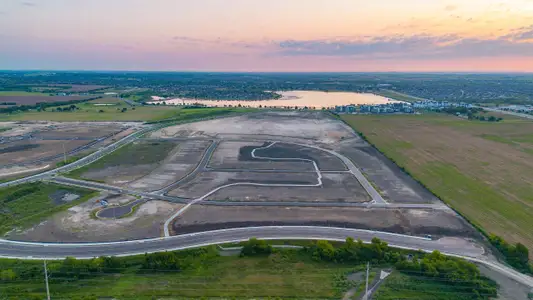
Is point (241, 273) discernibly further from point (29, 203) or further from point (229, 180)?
point (29, 203)

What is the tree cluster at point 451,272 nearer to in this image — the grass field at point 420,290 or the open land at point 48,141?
the grass field at point 420,290

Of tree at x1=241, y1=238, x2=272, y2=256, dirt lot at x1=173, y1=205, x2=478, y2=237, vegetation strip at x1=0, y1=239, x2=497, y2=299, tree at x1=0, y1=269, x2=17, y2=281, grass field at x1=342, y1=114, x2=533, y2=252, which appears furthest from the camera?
grass field at x1=342, y1=114, x2=533, y2=252

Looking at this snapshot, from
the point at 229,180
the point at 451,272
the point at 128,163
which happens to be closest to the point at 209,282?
the point at 451,272

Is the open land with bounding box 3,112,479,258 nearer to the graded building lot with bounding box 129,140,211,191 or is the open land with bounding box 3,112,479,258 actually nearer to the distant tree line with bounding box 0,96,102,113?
the graded building lot with bounding box 129,140,211,191

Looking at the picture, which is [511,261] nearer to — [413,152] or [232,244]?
[232,244]

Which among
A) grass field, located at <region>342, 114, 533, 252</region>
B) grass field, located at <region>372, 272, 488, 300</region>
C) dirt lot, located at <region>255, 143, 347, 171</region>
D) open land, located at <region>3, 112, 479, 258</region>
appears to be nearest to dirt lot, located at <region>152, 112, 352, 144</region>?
open land, located at <region>3, 112, 479, 258</region>

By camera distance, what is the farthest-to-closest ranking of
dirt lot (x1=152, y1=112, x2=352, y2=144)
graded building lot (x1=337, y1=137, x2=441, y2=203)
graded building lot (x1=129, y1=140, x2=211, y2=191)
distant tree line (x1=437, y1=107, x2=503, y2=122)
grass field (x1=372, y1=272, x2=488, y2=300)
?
distant tree line (x1=437, y1=107, x2=503, y2=122)
dirt lot (x1=152, y1=112, x2=352, y2=144)
graded building lot (x1=129, y1=140, x2=211, y2=191)
graded building lot (x1=337, y1=137, x2=441, y2=203)
grass field (x1=372, y1=272, x2=488, y2=300)
